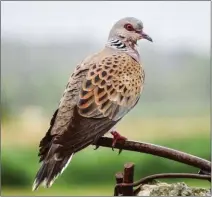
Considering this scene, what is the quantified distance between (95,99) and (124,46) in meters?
0.26

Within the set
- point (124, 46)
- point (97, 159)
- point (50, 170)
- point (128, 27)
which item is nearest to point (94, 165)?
point (97, 159)

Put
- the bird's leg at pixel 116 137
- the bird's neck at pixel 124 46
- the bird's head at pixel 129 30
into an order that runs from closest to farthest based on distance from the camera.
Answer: the bird's leg at pixel 116 137, the bird's head at pixel 129 30, the bird's neck at pixel 124 46

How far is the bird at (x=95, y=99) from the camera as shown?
134 centimetres

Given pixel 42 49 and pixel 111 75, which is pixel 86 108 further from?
pixel 42 49

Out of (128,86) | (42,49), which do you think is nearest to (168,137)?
(42,49)

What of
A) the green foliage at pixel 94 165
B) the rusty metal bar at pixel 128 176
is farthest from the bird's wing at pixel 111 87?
the green foliage at pixel 94 165

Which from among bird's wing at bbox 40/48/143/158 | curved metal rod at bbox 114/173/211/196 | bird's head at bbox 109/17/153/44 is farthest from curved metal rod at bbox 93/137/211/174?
bird's head at bbox 109/17/153/44

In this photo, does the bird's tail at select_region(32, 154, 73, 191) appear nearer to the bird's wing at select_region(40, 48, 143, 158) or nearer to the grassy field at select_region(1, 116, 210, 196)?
the bird's wing at select_region(40, 48, 143, 158)

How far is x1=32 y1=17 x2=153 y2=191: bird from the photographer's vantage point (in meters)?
1.34

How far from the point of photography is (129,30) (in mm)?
1636

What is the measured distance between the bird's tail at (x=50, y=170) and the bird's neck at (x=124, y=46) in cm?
48

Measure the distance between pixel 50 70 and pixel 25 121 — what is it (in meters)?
0.50

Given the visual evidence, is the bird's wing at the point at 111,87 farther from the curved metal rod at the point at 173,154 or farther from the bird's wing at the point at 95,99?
the curved metal rod at the point at 173,154

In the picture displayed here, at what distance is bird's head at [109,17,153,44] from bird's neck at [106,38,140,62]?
1 centimetres
